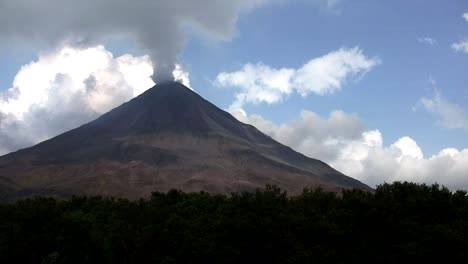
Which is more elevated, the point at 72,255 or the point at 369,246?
the point at 369,246

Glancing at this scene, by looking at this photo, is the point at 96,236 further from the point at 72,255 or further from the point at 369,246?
the point at 369,246

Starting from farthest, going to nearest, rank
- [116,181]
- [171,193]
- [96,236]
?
[116,181] → [171,193] → [96,236]

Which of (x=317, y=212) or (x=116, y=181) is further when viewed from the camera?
(x=116, y=181)

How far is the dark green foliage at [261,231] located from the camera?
22.9 metres

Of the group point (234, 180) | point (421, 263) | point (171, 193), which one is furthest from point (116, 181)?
point (421, 263)

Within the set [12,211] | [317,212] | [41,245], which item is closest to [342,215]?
[317,212]

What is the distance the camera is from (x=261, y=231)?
24406 millimetres

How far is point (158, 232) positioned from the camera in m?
23.5

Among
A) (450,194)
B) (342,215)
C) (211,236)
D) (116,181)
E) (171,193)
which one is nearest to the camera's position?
(211,236)

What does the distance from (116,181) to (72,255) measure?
158 m

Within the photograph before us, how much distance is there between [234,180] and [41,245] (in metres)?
162

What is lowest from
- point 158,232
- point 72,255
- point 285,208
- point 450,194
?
point 72,255

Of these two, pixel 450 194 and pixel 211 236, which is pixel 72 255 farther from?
pixel 450 194

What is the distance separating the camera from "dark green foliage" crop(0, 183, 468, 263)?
22.9m
